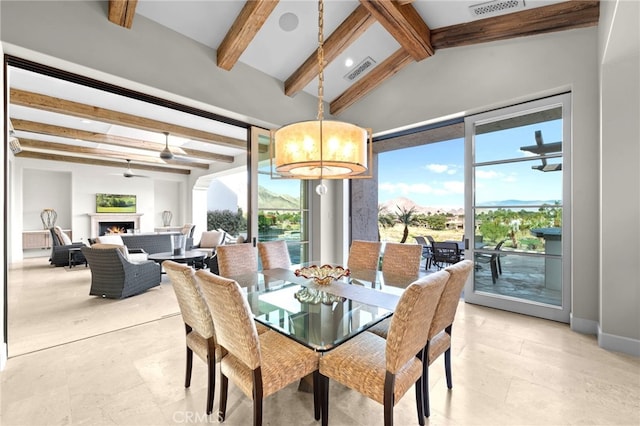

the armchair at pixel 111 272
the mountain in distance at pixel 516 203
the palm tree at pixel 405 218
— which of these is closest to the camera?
the mountain in distance at pixel 516 203

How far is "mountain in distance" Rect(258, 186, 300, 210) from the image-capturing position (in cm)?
414

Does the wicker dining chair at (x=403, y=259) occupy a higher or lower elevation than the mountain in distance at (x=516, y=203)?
lower

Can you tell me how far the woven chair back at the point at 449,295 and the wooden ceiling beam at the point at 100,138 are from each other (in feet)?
23.7

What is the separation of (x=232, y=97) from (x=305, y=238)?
8.30ft

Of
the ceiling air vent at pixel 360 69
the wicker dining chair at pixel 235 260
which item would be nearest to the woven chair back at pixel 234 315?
the wicker dining chair at pixel 235 260

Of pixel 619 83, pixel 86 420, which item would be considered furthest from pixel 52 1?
pixel 619 83

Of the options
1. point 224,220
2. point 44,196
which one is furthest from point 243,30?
point 44,196

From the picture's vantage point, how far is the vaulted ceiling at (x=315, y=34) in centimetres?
279

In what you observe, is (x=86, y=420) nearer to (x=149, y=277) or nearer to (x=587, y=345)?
(x=149, y=277)

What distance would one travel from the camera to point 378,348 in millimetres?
1654

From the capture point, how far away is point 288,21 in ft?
10.2

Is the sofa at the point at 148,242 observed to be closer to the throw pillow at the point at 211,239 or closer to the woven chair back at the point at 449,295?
the throw pillow at the point at 211,239

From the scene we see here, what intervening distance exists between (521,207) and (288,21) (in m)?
3.60

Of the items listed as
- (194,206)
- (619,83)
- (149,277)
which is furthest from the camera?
(194,206)
